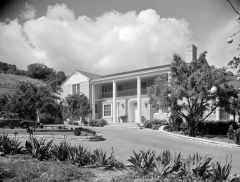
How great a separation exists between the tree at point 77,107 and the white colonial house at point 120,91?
982mm

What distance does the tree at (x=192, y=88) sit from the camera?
1759 cm

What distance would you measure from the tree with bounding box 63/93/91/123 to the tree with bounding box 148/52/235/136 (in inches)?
640

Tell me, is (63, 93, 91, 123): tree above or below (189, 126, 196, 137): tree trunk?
above

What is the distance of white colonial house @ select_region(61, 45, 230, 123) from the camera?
30.2m

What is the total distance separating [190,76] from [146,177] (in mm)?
12877

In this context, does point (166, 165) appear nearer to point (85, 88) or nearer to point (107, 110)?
point (107, 110)

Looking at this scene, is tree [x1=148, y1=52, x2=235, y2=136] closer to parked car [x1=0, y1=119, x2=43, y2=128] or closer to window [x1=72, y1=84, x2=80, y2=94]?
parked car [x1=0, y1=119, x2=43, y2=128]

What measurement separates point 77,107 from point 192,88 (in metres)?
21.0

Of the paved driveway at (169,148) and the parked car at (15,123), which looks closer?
the paved driveway at (169,148)

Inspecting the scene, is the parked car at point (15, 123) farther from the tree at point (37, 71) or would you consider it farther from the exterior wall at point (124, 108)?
the tree at point (37, 71)

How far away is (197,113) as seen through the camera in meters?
19.7

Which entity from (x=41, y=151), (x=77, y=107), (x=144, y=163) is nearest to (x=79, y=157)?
(x=41, y=151)

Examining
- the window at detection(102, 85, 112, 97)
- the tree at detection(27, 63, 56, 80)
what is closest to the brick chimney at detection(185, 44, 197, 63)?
the window at detection(102, 85, 112, 97)

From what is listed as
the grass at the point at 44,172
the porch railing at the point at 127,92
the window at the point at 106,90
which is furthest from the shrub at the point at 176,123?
the grass at the point at 44,172
